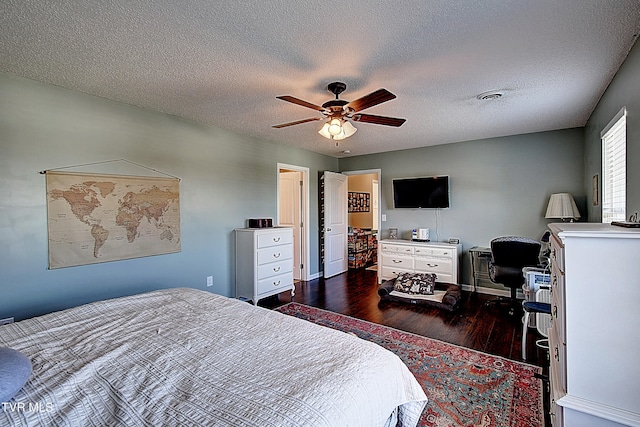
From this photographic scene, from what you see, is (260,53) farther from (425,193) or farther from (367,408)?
(425,193)

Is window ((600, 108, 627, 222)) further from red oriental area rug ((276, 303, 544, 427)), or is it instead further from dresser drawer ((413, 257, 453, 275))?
dresser drawer ((413, 257, 453, 275))

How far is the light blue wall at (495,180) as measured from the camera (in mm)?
4094

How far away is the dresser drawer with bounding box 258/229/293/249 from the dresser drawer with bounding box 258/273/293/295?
46cm

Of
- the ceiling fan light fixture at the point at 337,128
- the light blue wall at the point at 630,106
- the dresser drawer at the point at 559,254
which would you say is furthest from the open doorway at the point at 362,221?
the dresser drawer at the point at 559,254

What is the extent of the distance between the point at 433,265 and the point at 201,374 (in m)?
4.13

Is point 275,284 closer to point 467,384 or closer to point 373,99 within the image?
point 467,384

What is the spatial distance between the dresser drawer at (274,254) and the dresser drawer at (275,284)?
24 cm

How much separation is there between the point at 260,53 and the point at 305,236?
3706 mm

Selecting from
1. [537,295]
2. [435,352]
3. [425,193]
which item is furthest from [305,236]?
[537,295]

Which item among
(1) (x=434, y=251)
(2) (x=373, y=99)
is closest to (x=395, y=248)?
(1) (x=434, y=251)

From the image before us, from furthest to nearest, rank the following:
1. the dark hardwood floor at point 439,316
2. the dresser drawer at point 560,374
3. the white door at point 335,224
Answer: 1. the white door at point 335,224
2. the dark hardwood floor at point 439,316
3. the dresser drawer at point 560,374

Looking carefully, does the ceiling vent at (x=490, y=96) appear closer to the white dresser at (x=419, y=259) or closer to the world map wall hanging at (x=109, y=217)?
the white dresser at (x=419, y=259)

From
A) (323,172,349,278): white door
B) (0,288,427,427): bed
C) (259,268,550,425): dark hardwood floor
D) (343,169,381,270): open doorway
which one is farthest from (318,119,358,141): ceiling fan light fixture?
(343,169,381,270): open doorway

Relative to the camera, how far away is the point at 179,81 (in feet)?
8.24
